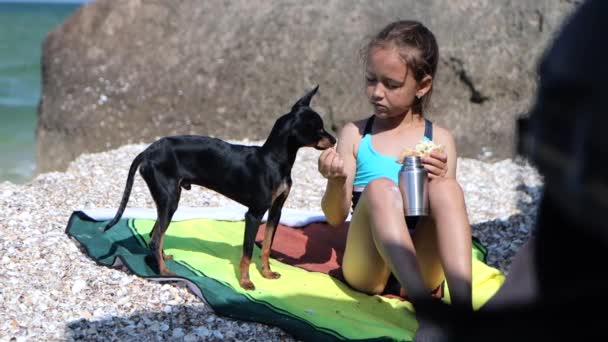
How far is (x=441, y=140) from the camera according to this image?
438 cm

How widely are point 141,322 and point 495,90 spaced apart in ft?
17.0

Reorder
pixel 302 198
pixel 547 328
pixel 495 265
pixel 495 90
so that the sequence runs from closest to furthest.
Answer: pixel 547 328, pixel 495 265, pixel 302 198, pixel 495 90

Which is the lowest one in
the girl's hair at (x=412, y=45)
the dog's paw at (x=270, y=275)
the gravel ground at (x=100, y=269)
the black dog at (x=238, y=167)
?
the gravel ground at (x=100, y=269)

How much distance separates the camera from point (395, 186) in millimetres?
3797

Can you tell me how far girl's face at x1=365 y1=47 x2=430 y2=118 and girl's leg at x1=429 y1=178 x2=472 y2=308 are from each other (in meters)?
0.61

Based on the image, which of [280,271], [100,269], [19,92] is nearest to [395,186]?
[280,271]

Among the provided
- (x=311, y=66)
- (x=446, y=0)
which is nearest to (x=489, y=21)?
(x=446, y=0)

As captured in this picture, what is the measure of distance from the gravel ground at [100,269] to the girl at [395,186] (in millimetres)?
446

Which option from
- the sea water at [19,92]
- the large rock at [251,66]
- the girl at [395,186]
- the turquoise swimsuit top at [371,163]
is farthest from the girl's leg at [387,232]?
the sea water at [19,92]

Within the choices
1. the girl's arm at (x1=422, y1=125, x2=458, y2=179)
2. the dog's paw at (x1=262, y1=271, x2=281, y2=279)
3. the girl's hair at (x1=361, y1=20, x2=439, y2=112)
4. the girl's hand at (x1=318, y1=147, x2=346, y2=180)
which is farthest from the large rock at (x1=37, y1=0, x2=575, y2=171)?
the girl's hand at (x1=318, y1=147, x2=346, y2=180)

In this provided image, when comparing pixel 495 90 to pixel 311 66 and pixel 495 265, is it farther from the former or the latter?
pixel 495 265

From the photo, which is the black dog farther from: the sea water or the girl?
the sea water

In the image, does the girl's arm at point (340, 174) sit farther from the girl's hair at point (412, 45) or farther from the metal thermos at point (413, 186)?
the girl's hair at point (412, 45)

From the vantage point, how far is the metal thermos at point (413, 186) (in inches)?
146
